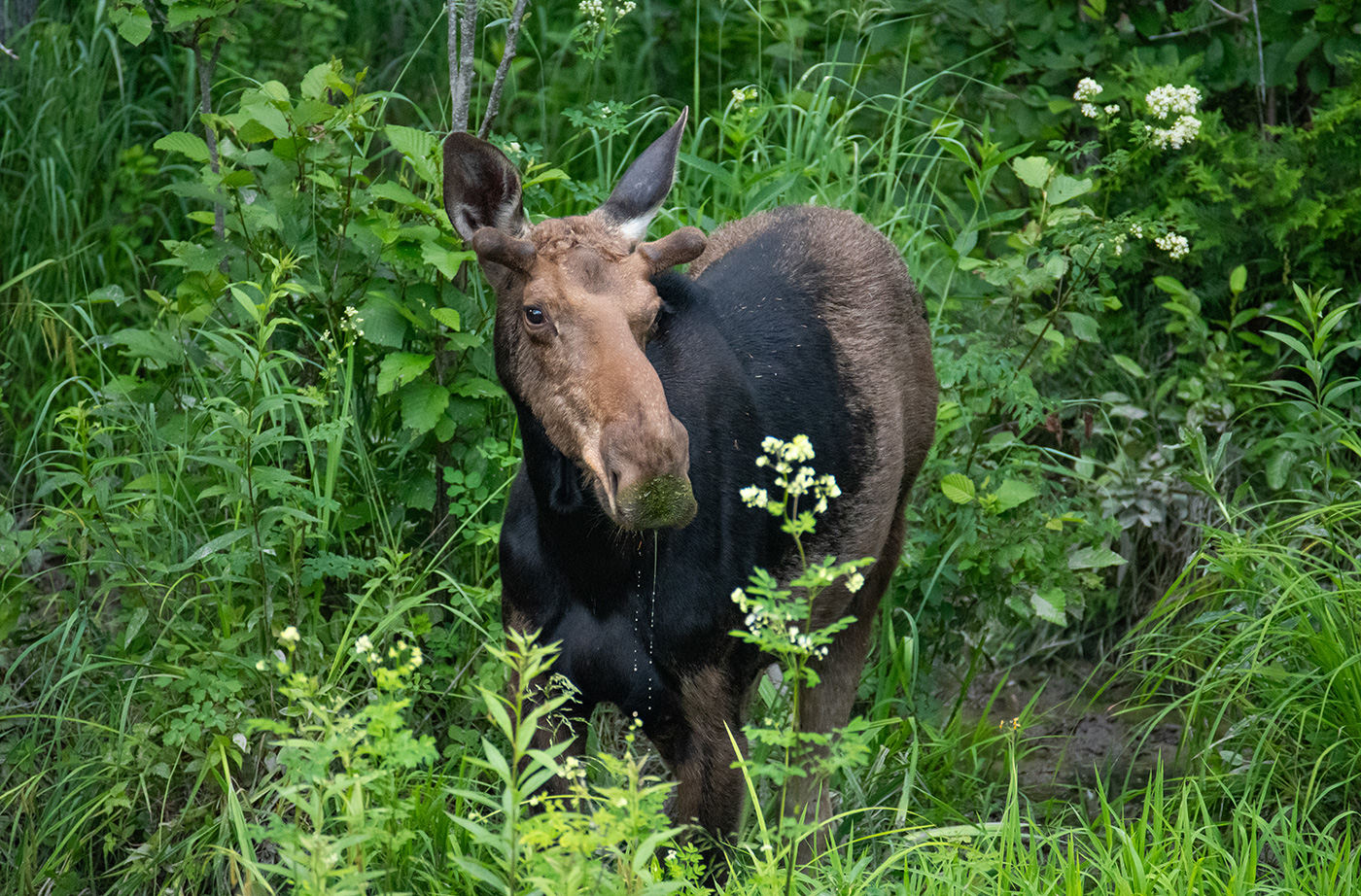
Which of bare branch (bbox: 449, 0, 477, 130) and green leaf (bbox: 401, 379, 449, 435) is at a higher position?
bare branch (bbox: 449, 0, 477, 130)

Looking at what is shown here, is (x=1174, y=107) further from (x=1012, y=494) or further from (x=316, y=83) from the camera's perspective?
(x=316, y=83)

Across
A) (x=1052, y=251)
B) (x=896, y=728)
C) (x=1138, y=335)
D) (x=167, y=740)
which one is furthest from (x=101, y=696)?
(x=1138, y=335)

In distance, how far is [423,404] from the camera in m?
4.48

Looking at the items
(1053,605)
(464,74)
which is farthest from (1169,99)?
(464,74)

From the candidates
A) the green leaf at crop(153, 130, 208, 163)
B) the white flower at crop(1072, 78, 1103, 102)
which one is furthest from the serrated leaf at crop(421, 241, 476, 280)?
the white flower at crop(1072, 78, 1103, 102)

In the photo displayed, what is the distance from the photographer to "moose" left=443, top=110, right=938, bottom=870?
3291 mm

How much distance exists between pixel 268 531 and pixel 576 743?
48.7 inches

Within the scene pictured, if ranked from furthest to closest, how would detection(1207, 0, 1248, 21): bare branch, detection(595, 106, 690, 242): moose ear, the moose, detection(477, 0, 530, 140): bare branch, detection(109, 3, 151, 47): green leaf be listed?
1. detection(1207, 0, 1248, 21): bare branch
2. detection(477, 0, 530, 140): bare branch
3. detection(109, 3, 151, 47): green leaf
4. detection(595, 106, 690, 242): moose ear
5. the moose

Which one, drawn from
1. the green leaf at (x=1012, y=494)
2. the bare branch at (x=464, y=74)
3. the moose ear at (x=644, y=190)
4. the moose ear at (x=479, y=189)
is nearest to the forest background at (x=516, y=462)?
the green leaf at (x=1012, y=494)

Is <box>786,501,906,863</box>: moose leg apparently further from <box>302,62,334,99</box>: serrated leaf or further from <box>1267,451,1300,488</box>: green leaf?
<box>302,62,334,99</box>: serrated leaf

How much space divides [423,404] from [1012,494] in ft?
7.06

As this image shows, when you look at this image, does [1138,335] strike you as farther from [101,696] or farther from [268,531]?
[101,696]

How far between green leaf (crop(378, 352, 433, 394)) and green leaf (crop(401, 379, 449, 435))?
4.0 inches

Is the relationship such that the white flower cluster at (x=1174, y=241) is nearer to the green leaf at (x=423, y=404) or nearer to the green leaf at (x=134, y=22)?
the green leaf at (x=423, y=404)
